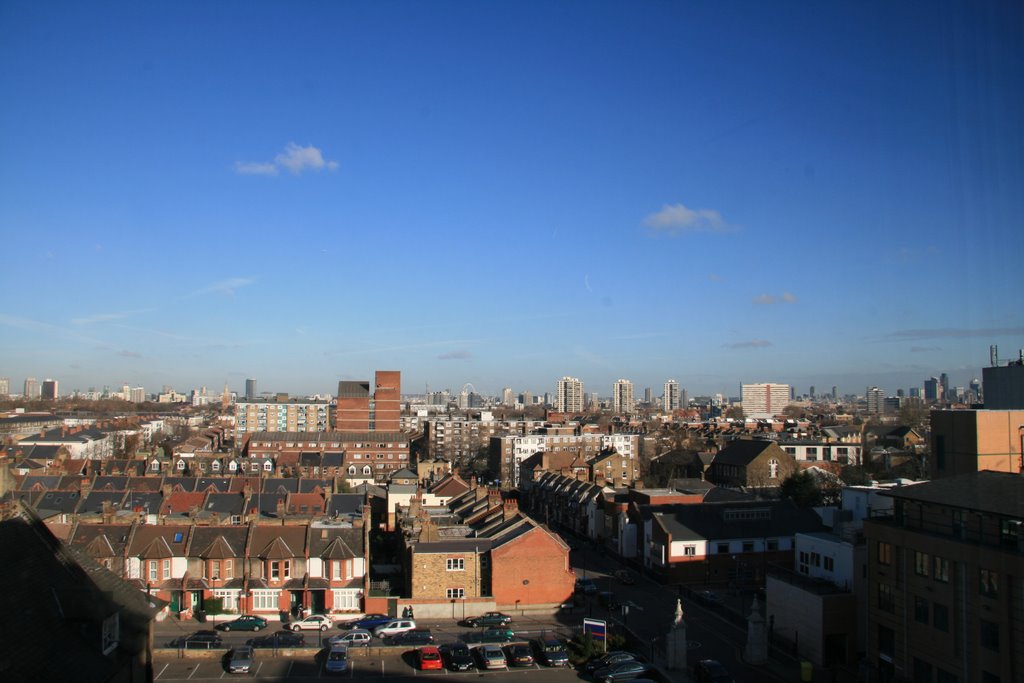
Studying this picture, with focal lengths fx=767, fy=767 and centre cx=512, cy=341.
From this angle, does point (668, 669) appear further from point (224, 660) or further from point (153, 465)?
point (153, 465)

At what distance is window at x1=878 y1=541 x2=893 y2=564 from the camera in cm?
1426

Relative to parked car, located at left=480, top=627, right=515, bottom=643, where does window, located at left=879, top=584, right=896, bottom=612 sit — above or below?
above

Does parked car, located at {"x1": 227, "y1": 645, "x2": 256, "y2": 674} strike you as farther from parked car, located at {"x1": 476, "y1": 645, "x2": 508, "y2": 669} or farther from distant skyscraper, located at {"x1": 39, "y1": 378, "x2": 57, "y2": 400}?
distant skyscraper, located at {"x1": 39, "y1": 378, "x2": 57, "y2": 400}

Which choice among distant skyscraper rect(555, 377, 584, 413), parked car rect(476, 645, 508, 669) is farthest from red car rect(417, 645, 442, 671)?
distant skyscraper rect(555, 377, 584, 413)

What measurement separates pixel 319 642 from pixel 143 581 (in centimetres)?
A: 555

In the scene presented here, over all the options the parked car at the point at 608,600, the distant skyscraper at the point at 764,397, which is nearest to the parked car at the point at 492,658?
the parked car at the point at 608,600

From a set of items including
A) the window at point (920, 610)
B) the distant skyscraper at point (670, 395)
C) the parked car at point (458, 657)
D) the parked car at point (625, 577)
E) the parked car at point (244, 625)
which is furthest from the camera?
the distant skyscraper at point (670, 395)

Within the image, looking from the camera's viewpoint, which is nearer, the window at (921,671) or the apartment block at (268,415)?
the window at (921,671)

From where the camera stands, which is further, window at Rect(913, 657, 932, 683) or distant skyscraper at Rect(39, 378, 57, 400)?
distant skyscraper at Rect(39, 378, 57, 400)

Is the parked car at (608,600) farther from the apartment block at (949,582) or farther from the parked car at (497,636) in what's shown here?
the apartment block at (949,582)

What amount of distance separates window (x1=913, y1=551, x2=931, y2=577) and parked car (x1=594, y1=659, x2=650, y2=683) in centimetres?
518

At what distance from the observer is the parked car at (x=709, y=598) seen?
66.3 feet

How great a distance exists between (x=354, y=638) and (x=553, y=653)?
441 centimetres

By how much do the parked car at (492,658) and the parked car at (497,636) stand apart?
1166 millimetres
